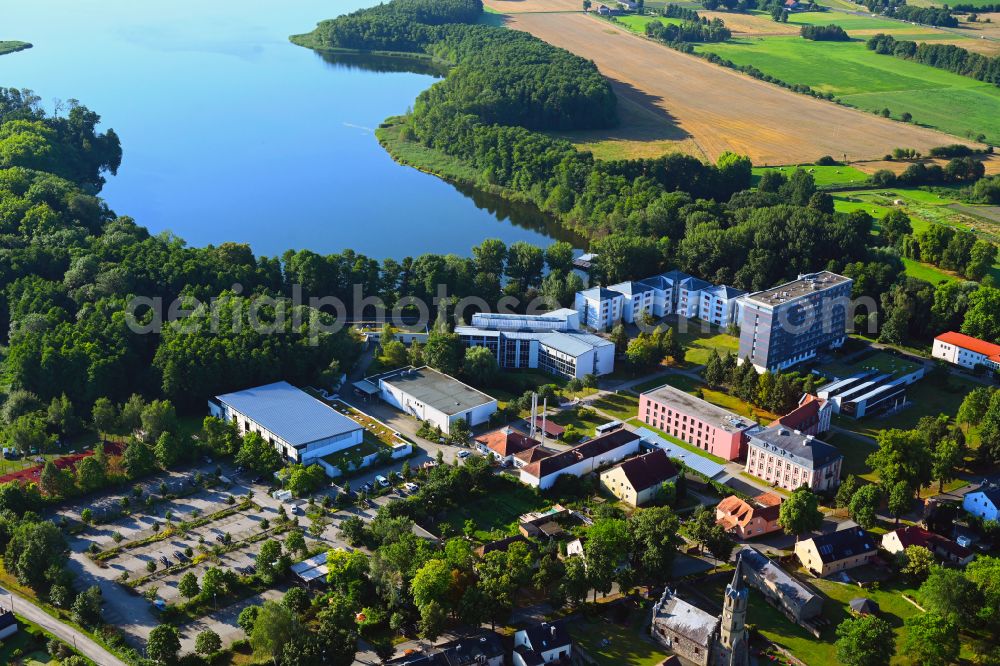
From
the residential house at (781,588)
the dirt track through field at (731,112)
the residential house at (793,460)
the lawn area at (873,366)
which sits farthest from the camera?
the dirt track through field at (731,112)

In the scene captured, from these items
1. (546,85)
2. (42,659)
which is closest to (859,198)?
(546,85)

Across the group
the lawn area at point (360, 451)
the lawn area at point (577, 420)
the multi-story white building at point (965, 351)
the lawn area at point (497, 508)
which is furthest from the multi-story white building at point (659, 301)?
the lawn area at point (497, 508)

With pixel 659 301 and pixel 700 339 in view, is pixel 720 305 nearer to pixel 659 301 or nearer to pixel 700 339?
pixel 700 339

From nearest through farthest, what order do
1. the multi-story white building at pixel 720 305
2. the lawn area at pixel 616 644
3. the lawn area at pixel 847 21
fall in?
the lawn area at pixel 616 644
the multi-story white building at pixel 720 305
the lawn area at pixel 847 21

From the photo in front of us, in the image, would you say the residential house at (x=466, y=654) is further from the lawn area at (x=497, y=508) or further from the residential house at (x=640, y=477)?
the residential house at (x=640, y=477)

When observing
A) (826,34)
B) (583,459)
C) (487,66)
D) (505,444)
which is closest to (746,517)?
(583,459)

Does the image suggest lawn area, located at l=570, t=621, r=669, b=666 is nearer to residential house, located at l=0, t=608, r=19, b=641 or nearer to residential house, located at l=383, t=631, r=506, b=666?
residential house, located at l=383, t=631, r=506, b=666

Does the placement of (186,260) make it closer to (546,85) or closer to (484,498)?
(484,498)
